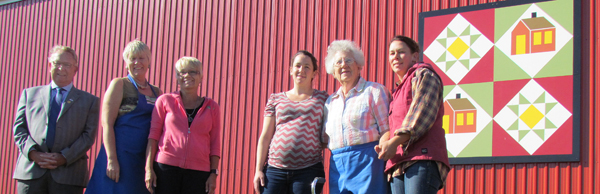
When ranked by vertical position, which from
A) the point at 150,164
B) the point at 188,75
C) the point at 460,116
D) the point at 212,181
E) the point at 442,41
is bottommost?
the point at 212,181

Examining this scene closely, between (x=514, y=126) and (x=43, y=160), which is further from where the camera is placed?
(x=514, y=126)

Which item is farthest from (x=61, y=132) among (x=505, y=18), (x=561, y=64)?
(x=561, y=64)

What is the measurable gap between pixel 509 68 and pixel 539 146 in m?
0.78

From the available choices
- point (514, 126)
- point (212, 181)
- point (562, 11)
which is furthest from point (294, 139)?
point (562, 11)

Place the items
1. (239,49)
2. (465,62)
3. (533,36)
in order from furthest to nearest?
(239,49)
(465,62)
(533,36)

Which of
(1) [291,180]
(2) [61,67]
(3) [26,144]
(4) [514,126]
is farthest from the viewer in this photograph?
(4) [514,126]

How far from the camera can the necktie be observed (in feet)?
12.6

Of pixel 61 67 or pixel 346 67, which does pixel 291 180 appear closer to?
pixel 346 67

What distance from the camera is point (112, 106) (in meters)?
3.56

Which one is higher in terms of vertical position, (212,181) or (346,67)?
(346,67)

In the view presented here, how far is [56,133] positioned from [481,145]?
145 inches

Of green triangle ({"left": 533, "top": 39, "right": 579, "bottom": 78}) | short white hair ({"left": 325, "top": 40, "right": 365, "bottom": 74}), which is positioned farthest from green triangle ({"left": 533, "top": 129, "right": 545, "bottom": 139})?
short white hair ({"left": 325, "top": 40, "right": 365, "bottom": 74})

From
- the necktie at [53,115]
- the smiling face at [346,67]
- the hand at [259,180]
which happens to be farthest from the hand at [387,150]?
the necktie at [53,115]

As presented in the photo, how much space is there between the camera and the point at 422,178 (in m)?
2.63
